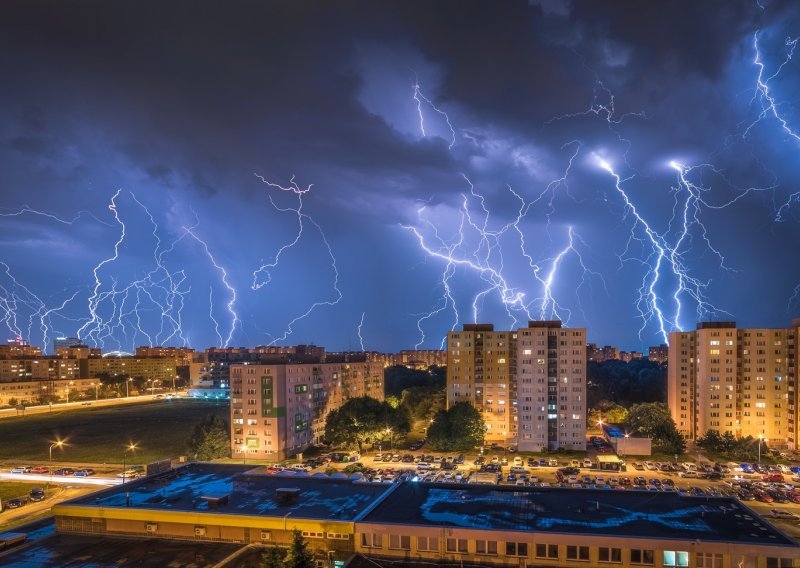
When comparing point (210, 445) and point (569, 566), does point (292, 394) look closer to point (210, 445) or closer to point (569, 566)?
point (210, 445)

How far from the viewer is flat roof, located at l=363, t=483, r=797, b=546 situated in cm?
1139

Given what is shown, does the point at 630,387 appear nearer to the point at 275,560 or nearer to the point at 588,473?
the point at 588,473

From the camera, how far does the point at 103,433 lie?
44844 millimetres

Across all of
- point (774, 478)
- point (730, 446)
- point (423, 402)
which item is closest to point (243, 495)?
point (774, 478)

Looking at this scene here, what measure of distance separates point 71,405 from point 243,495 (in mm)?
60065

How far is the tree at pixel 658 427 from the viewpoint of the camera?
3384 centimetres

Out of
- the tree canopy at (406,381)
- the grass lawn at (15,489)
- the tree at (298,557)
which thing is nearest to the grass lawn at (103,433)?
the grass lawn at (15,489)

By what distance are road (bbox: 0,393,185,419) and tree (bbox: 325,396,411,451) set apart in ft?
126

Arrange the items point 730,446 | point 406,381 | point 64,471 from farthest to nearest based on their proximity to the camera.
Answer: point 406,381
point 730,446
point 64,471

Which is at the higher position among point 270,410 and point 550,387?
point 550,387

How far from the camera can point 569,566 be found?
1089 cm

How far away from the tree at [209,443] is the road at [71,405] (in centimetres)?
3291

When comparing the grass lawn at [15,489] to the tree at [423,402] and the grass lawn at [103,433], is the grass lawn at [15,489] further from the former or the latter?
the tree at [423,402]

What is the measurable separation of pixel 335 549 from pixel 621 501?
727 cm
